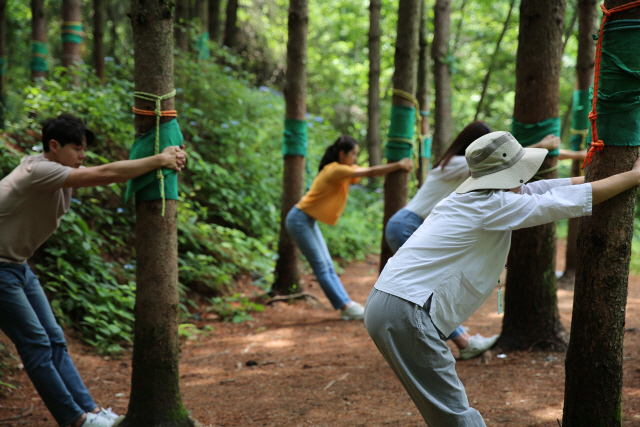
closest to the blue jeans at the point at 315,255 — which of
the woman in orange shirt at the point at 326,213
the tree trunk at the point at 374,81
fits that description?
the woman in orange shirt at the point at 326,213

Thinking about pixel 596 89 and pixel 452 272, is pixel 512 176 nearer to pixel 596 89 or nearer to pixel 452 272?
pixel 452 272

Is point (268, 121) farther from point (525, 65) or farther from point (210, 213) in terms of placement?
point (525, 65)

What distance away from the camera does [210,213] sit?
7.93 metres

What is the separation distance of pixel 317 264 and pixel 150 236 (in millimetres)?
2992

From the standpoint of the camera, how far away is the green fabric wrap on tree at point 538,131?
3.85 metres

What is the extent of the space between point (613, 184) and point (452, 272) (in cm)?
77

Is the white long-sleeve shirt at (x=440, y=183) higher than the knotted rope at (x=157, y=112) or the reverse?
the reverse

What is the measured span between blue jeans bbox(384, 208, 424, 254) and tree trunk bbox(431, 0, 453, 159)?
14.2 ft

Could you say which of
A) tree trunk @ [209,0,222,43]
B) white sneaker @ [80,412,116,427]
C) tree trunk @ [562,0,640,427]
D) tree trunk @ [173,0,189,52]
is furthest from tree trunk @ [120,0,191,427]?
tree trunk @ [209,0,222,43]

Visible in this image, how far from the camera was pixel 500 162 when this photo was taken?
2291 millimetres

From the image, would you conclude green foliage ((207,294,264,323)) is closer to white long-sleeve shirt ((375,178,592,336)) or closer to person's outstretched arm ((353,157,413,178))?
person's outstretched arm ((353,157,413,178))

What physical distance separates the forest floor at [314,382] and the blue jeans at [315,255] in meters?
0.34

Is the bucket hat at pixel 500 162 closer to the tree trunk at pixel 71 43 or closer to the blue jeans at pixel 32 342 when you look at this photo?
the blue jeans at pixel 32 342

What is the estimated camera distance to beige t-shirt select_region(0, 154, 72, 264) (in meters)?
3.00
